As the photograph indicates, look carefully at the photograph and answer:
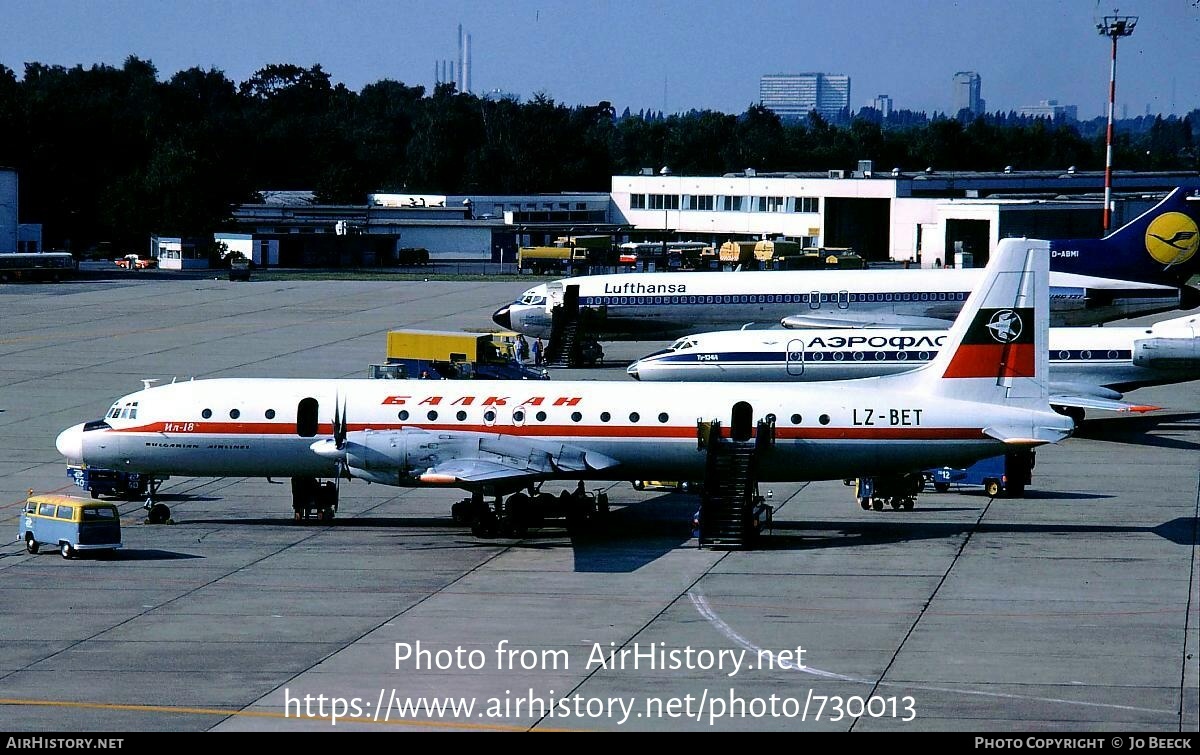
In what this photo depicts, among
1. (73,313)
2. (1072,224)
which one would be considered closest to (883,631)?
(73,313)

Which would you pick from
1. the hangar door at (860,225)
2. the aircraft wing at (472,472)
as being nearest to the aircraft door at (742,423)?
the aircraft wing at (472,472)

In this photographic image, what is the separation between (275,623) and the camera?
31406 mm

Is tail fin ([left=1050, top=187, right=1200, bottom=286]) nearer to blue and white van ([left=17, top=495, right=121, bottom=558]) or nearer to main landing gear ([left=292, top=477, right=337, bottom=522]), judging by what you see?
main landing gear ([left=292, top=477, right=337, bottom=522])

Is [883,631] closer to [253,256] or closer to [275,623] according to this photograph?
[275,623]

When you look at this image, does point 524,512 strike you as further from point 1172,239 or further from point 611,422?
point 1172,239

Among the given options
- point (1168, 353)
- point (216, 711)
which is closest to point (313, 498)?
point (216, 711)

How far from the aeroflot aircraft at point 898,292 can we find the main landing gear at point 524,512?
31448 millimetres

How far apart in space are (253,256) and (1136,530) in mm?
117840

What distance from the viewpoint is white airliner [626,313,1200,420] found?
2162 inches

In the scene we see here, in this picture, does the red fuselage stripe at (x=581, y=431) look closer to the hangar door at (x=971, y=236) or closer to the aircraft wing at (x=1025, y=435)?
the aircraft wing at (x=1025, y=435)

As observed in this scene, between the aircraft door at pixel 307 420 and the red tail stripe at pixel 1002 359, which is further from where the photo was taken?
the aircraft door at pixel 307 420

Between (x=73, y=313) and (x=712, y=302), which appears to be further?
(x=73, y=313)

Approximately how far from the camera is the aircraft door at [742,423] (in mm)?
40344

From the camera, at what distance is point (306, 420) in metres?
41.3
